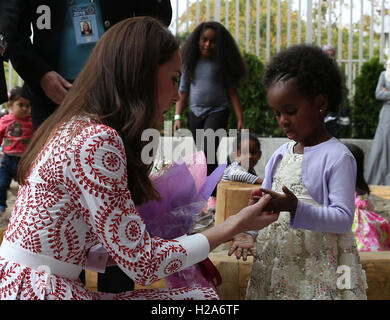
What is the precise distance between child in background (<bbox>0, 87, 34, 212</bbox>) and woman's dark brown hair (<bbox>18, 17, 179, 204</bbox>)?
4013mm

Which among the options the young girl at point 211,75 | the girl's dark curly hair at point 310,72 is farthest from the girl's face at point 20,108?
the girl's dark curly hair at point 310,72

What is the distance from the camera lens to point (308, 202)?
1926mm

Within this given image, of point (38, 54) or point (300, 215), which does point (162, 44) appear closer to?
point (300, 215)

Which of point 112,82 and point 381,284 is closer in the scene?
point 112,82

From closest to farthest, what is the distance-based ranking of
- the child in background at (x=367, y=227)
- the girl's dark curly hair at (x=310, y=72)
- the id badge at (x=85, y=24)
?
the girl's dark curly hair at (x=310, y=72) → the id badge at (x=85, y=24) → the child in background at (x=367, y=227)

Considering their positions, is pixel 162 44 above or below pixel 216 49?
A: above

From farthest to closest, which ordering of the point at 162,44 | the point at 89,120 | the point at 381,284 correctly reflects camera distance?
1. the point at 381,284
2. the point at 162,44
3. the point at 89,120

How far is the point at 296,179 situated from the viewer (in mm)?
1966

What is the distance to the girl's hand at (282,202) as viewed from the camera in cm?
174

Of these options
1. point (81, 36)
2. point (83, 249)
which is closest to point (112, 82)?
point (83, 249)

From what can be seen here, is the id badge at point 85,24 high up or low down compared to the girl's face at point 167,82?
up

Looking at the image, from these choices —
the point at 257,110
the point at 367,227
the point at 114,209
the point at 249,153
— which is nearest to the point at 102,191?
the point at 114,209

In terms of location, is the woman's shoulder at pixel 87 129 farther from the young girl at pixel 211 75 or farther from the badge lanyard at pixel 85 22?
the young girl at pixel 211 75
